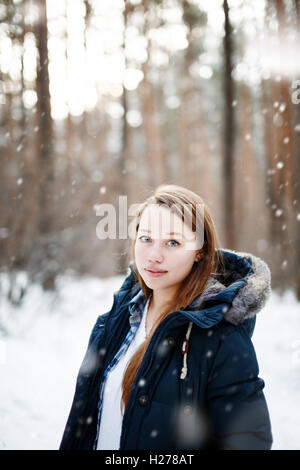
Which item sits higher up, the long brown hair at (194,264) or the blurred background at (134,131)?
the blurred background at (134,131)

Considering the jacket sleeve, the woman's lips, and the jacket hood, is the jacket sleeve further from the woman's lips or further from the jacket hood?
the woman's lips

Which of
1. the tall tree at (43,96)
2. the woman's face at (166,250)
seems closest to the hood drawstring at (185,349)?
the woman's face at (166,250)

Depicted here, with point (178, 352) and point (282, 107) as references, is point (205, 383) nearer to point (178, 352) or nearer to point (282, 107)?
point (178, 352)

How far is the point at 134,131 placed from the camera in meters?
17.9

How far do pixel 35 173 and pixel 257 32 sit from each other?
8373mm

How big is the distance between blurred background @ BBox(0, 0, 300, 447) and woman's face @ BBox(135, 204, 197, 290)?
71 centimetres

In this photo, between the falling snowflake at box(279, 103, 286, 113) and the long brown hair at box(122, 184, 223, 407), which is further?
the falling snowflake at box(279, 103, 286, 113)

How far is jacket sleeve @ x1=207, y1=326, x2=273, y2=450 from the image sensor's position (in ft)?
4.27

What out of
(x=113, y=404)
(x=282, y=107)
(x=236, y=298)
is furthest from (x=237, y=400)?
(x=282, y=107)

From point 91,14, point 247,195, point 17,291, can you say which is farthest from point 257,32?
point 17,291

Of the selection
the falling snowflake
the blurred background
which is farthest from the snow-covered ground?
the falling snowflake

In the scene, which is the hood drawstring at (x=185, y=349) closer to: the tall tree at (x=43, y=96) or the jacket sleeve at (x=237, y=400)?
the jacket sleeve at (x=237, y=400)

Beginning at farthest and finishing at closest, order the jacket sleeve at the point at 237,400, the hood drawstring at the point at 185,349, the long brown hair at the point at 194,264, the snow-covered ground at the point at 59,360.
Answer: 1. the snow-covered ground at the point at 59,360
2. the long brown hair at the point at 194,264
3. the hood drawstring at the point at 185,349
4. the jacket sleeve at the point at 237,400

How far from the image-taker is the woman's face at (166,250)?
1.56m
